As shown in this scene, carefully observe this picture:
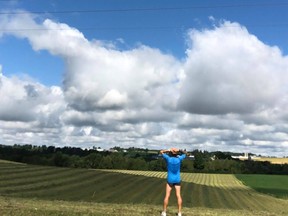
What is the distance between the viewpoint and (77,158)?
15588 centimetres

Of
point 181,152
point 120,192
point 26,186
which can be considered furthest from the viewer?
point 120,192

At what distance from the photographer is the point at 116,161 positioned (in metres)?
162

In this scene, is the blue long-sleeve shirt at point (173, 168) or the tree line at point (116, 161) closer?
the blue long-sleeve shirt at point (173, 168)

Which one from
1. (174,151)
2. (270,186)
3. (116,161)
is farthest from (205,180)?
(174,151)

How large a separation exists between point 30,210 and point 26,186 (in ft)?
120

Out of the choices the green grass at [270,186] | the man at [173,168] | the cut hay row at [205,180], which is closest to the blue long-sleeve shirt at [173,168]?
the man at [173,168]

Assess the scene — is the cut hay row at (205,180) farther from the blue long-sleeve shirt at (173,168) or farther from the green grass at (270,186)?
the blue long-sleeve shirt at (173,168)

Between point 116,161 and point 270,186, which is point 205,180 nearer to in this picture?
point 270,186

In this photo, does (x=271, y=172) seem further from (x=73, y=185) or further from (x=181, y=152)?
(x=181, y=152)

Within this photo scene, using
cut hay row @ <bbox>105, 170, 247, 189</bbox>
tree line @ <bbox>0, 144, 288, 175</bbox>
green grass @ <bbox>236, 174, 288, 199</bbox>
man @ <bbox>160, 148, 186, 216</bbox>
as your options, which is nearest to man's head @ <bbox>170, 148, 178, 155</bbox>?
man @ <bbox>160, 148, 186, 216</bbox>

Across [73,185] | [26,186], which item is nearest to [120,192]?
[73,185]

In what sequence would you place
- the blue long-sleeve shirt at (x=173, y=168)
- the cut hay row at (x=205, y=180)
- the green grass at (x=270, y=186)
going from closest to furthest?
the blue long-sleeve shirt at (x=173, y=168) → the green grass at (x=270, y=186) → the cut hay row at (x=205, y=180)

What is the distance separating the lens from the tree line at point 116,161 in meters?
142

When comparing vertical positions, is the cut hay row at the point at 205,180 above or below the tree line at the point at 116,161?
below
